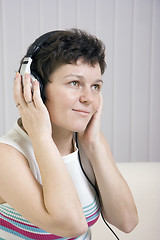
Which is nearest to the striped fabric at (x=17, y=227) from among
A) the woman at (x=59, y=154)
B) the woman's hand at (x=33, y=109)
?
the woman at (x=59, y=154)

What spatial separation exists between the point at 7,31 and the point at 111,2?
0.79 meters

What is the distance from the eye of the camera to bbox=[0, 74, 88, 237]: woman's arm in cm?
86

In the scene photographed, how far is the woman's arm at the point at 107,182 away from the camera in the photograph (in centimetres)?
110

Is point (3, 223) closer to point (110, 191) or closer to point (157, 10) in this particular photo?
point (110, 191)

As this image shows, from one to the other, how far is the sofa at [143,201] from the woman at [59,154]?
0.58 metres

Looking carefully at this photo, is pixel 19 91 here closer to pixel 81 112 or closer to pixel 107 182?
pixel 81 112

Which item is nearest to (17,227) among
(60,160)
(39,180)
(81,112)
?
(39,180)

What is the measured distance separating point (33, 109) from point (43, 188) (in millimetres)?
224

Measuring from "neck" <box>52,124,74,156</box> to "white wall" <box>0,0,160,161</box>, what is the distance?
4.40 feet

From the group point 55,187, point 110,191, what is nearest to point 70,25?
point 110,191

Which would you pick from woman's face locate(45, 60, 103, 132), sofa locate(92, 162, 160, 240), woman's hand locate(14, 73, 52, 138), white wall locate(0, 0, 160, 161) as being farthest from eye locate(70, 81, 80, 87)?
white wall locate(0, 0, 160, 161)

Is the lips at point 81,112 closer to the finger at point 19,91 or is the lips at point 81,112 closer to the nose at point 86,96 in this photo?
the nose at point 86,96

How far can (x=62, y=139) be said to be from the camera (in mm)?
1115

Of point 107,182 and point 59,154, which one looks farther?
point 107,182
